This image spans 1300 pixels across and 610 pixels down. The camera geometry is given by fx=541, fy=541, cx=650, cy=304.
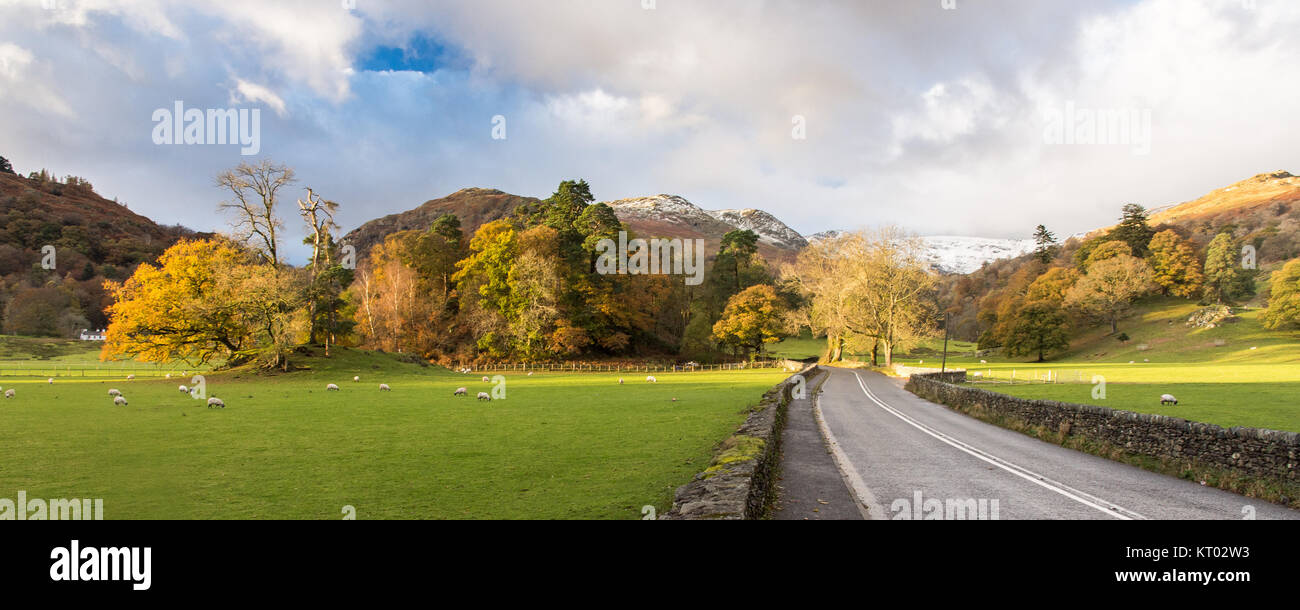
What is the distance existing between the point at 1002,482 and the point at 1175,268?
10992cm

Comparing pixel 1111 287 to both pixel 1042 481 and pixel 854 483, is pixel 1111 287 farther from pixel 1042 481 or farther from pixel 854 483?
pixel 854 483

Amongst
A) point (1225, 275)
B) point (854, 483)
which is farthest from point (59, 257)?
point (1225, 275)

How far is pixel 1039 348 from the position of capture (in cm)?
7706

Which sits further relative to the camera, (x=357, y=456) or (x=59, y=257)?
(x=59, y=257)

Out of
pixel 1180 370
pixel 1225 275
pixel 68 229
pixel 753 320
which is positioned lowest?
pixel 1180 370

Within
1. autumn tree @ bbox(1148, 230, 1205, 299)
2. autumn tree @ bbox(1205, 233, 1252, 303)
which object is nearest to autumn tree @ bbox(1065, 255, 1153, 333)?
autumn tree @ bbox(1148, 230, 1205, 299)

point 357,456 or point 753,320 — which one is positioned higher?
point 753,320

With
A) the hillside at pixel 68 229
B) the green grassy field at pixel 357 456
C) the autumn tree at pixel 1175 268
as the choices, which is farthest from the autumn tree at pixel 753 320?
the hillside at pixel 68 229

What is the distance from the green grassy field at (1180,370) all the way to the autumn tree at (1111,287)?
360 cm

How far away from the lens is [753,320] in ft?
229

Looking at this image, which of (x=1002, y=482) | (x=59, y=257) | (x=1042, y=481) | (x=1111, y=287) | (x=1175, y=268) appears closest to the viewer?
(x=1002, y=482)
